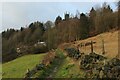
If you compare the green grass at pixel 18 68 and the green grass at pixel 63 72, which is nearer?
the green grass at pixel 63 72

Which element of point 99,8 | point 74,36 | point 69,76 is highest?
point 99,8

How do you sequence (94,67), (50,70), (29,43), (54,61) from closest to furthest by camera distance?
(94,67) < (50,70) < (54,61) < (29,43)

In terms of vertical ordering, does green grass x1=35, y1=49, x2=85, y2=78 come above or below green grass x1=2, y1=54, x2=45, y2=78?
above

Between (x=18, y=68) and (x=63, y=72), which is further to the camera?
(x=18, y=68)

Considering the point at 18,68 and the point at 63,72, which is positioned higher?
the point at 63,72

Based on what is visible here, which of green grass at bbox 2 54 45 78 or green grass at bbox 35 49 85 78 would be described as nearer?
green grass at bbox 35 49 85 78

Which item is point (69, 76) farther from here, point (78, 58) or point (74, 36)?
point (74, 36)

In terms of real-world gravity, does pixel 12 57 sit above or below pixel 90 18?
below

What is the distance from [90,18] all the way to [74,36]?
734cm

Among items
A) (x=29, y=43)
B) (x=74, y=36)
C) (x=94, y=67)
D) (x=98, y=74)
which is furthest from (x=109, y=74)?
(x=29, y=43)

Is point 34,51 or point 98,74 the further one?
point 34,51

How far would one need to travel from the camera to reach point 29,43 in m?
102

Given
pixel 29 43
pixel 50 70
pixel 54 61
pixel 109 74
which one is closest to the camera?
pixel 109 74

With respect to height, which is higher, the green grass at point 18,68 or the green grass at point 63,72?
the green grass at point 63,72
